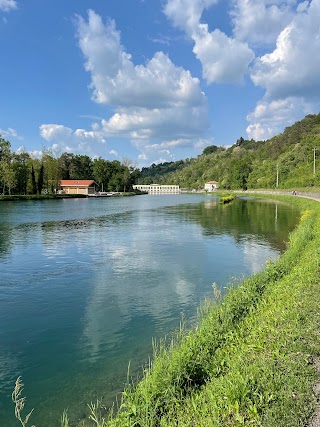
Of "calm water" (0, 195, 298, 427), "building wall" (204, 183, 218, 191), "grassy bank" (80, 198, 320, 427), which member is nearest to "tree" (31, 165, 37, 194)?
"calm water" (0, 195, 298, 427)

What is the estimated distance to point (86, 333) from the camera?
951 centimetres

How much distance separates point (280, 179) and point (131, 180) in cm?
7492

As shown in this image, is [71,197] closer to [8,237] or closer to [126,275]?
[8,237]

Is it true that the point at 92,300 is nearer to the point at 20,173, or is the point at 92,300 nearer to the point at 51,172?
the point at 20,173

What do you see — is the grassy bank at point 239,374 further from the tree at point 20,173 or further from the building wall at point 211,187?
the building wall at point 211,187

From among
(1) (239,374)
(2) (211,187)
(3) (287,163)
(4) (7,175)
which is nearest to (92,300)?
(1) (239,374)

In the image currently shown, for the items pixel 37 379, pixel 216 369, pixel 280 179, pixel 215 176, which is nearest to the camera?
pixel 216 369

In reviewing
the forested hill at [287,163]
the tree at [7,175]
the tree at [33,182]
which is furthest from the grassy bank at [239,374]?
the tree at [33,182]

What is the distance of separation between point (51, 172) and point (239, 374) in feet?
358

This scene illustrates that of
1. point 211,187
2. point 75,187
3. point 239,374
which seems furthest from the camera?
point 211,187

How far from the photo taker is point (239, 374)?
17.0 ft

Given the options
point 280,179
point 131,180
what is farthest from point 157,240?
point 131,180

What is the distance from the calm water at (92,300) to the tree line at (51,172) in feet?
216

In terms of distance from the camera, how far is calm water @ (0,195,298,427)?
7.19 m
